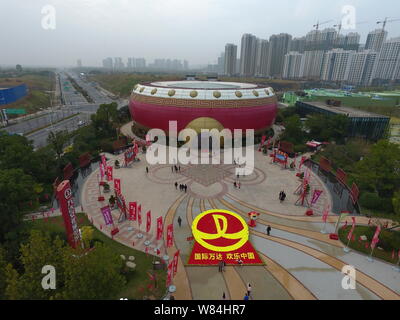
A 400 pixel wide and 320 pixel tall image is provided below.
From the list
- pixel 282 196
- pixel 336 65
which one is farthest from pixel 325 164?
pixel 336 65

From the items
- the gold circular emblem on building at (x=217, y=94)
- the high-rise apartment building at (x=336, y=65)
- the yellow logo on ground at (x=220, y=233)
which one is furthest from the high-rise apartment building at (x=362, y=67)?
the yellow logo on ground at (x=220, y=233)

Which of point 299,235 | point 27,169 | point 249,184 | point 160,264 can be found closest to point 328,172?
point 249,184

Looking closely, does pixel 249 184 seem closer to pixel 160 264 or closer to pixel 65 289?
pixel 160 264

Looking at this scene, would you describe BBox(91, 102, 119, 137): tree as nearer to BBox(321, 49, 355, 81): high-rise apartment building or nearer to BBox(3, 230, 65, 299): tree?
BBox(3, 230, 65, 299): tree

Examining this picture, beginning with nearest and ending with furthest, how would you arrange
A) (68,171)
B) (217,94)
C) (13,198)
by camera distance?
(13,198) < (68,171) < (217,94)

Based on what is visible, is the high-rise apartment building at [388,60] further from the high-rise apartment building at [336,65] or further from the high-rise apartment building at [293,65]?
the high-rise apartment building at [293,65]

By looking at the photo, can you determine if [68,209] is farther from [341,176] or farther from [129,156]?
[341,176]

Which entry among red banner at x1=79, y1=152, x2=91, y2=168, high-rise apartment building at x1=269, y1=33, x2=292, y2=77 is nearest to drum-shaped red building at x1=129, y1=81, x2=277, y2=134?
red banner at x1=79, y1=152, x2=91, y2=168
